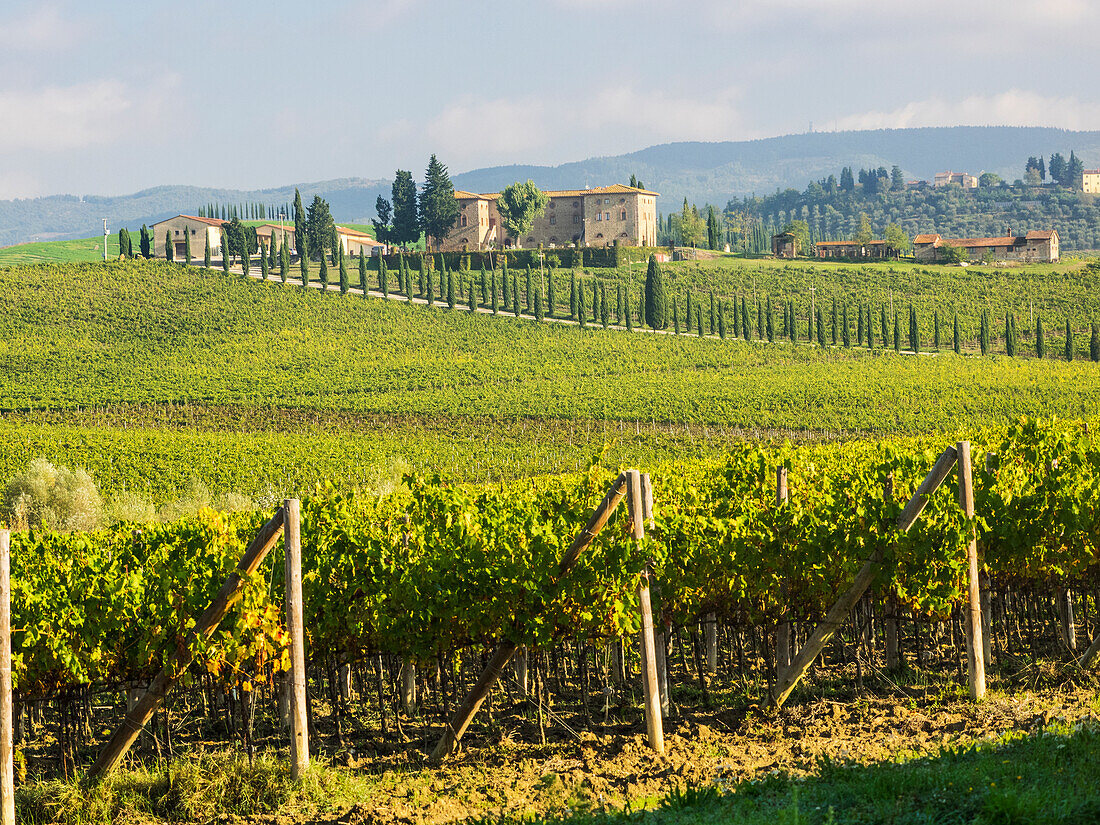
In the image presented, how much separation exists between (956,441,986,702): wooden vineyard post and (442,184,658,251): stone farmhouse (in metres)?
111

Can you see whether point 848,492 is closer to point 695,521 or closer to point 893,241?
point 695,521

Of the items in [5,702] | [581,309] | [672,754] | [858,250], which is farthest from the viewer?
[858,250]


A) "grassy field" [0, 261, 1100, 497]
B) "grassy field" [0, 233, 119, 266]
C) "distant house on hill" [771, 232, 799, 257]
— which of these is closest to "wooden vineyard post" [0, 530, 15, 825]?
"grassy field" [0, 261, 1100, 497]

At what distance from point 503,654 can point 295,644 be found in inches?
68.5

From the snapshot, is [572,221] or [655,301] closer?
[655,301]

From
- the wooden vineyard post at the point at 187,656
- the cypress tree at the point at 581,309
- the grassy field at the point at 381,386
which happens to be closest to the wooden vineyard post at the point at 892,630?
the wooden vineyard post at the point at 187,656

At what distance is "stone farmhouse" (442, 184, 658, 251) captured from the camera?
122 meters

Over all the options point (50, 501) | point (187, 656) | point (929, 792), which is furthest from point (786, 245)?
point (929, 792)

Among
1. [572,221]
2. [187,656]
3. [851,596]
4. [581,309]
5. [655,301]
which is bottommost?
[187,656]

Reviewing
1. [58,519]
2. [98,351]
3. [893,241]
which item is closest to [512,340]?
[98,351]

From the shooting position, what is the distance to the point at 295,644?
8625mm

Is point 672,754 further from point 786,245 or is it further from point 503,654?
point 786,245

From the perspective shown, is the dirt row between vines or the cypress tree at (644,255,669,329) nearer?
the dirt row between vines

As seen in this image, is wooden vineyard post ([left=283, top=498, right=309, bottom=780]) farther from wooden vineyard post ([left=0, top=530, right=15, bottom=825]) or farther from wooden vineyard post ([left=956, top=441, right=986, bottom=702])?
wooden vineyard post ([left=956, top=441, right=986, bottom=702])
